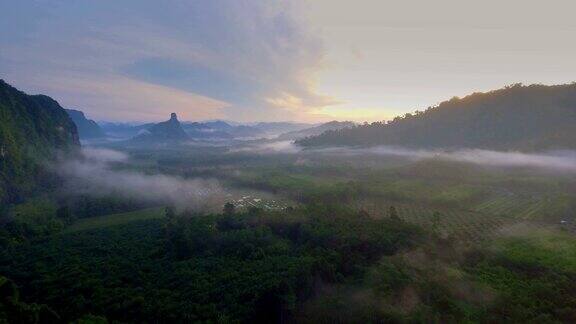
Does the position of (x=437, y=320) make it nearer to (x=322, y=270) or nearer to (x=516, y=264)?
(x=322, y=270)

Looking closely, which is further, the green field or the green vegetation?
the green field

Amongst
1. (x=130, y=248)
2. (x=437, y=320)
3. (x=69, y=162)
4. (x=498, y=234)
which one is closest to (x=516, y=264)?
(x=498, y=234)

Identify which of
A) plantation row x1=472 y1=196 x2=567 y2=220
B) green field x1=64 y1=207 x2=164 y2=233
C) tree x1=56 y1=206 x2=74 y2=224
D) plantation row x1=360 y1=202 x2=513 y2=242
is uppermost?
plantation row x1=472 y1=196 x2=567 y2=220

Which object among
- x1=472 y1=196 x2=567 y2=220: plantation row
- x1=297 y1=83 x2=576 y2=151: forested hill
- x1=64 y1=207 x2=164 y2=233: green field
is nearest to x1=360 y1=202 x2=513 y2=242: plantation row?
x1=472 y1=196 x2=567 y2=220: plantation row

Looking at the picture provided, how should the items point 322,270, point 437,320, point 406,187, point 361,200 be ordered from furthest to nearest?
1. point 406,187
2. point 361,200
3. point 322,270
4. point 437,320

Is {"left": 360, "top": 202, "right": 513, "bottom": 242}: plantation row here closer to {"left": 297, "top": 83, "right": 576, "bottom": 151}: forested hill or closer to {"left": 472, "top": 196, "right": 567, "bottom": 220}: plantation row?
{"left": 472, "top": 196, "right": 567, "bottom": 220}: plantation row

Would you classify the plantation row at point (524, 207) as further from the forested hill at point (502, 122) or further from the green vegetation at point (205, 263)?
the forested hill at point (502, 122)

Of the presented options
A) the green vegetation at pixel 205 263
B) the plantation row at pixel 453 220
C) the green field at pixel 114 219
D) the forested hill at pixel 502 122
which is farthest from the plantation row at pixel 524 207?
the green field at pixel 114 219
